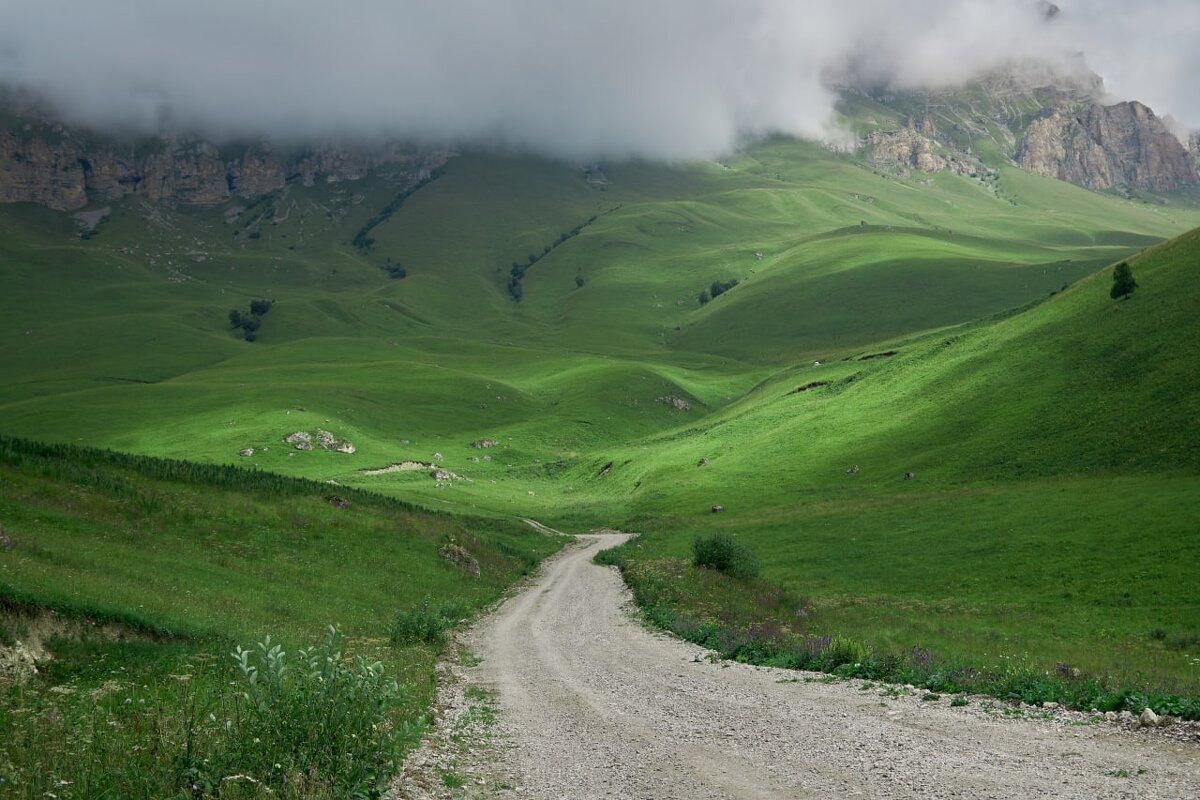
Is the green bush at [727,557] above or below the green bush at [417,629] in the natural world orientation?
below

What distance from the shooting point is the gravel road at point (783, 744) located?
12766 millimetres

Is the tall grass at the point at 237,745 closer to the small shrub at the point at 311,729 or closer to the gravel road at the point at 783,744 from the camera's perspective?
the small shrub at the point at 311,729

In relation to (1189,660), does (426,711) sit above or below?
above

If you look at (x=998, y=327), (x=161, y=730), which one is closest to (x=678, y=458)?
(x=998, y=327)

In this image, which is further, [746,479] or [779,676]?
[746,479]

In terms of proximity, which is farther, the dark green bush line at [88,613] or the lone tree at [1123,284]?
the lone tree at [1123,284]

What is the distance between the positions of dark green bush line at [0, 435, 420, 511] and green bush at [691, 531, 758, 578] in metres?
25.7

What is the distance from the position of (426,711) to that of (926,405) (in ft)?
248

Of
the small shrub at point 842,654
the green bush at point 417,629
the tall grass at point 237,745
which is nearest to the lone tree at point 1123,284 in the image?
the small shrub at point 842,654

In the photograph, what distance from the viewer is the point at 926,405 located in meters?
83.2

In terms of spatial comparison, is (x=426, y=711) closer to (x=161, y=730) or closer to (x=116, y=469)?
(x=161, y=730)

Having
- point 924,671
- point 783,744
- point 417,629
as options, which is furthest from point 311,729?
point 417,629

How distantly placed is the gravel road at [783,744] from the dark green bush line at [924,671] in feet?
2.85

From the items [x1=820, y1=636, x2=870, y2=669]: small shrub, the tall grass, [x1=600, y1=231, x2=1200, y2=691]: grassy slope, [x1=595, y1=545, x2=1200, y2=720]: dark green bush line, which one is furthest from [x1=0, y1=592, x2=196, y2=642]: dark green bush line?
[x1=600, y1=231, x2=1200, y2=691]: grassy slope
